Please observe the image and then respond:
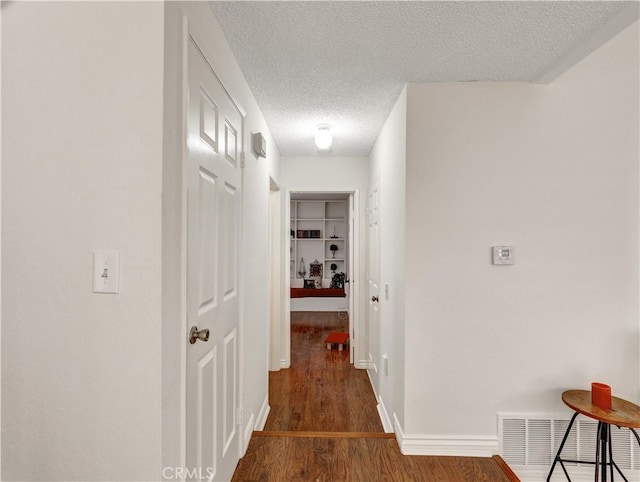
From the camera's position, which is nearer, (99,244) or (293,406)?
(99,244)

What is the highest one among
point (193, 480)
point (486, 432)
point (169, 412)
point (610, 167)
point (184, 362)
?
point (610, 167)

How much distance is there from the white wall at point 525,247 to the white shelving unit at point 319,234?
5.35m

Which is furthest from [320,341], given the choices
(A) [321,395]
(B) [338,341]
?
(A) [321,395]

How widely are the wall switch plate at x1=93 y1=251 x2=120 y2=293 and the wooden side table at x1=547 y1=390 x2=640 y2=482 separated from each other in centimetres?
221

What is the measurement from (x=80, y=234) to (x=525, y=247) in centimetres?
221

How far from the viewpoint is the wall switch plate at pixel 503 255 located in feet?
6.93

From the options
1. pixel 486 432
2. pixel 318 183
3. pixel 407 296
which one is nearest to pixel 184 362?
pixel 407 296

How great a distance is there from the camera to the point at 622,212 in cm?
211

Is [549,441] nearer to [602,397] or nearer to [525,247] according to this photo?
[602,397]

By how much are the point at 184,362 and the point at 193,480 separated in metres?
0.49

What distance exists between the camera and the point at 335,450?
211cm

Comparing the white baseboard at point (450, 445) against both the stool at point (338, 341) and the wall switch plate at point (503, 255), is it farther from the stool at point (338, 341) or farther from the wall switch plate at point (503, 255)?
the stool at point (338, 341)

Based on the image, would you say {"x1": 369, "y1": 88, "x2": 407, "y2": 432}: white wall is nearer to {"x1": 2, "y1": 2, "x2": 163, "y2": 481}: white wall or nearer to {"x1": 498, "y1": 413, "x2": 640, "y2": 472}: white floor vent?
{"x1": 498, "y1": 413, "x2": 640, "y2": 472}: white floor vent

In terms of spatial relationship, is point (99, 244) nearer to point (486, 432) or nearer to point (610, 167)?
point (486, 432)
